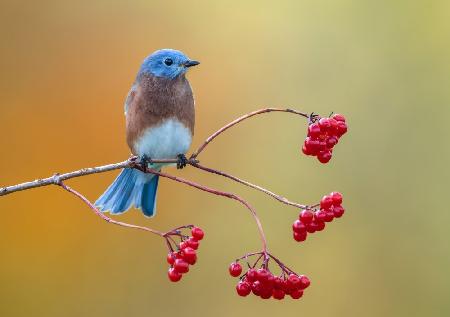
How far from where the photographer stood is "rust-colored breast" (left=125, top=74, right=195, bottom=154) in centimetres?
430

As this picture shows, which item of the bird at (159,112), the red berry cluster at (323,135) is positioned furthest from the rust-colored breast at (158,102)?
the red berry cluster at (323,135)

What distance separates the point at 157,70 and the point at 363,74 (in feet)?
12.8

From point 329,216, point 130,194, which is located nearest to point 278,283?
point 329,216

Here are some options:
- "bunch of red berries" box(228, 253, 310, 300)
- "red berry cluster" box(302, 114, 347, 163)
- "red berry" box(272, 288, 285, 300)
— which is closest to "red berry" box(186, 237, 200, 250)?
"bunch of red berries" box(228, 253, 310, 300)

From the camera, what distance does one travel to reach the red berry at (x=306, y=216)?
293 cm

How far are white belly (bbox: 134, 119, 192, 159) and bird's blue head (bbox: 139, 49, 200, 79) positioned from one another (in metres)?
0.25

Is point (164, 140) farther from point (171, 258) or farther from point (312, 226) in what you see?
point (312, 226)

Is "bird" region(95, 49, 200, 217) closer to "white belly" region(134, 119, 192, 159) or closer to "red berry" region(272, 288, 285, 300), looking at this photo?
"white belly" region(134, 119, 192, 159)

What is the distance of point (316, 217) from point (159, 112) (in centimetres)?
160

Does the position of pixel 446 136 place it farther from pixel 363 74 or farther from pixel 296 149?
pixel 296 149

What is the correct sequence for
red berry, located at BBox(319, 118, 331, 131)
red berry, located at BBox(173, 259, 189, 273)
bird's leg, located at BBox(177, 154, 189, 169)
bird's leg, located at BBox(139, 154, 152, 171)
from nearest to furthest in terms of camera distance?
red berry, located at BBox(173, 259, 189, 273) < red berry, located at BBox(319, 118, 331, 131) < bird's leg, located at BBox(139, 154, 152, 171) < bird's leg, located at BBox(177, 154, 189, 169)

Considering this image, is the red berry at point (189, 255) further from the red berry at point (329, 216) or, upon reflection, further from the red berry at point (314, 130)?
the red berry at point (314, 130)

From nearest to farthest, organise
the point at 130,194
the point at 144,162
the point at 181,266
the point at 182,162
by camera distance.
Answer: the point at 181,266 < the point at 182,162 < the point at 144,162 < the point at 130,194

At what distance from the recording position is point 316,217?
9.61 feet
